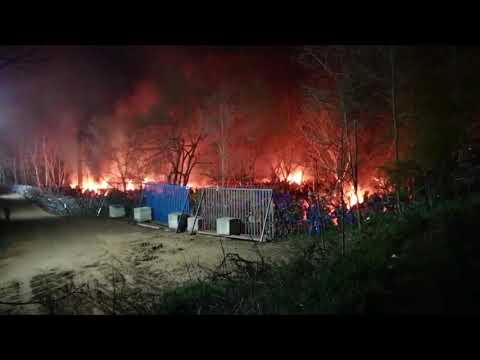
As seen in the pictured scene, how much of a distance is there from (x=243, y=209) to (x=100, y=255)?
5075 mm

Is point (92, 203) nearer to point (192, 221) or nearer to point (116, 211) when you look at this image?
point (116, 211)

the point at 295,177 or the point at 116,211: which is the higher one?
the point at 295,177

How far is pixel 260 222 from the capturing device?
11.7 metres

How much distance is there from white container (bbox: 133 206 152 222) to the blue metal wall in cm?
20

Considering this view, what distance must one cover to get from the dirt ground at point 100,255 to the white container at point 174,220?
0.46 meters

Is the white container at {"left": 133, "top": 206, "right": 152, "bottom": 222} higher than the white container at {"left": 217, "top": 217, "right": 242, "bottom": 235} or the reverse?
higher

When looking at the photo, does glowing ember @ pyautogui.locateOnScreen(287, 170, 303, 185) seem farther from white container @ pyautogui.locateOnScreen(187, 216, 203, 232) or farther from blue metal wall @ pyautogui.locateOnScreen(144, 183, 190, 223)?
white container @ pyautogui.locateOnScreen(187, 216, 203, 232)

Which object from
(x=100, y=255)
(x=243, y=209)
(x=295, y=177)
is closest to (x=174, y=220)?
(x=243, y=209)

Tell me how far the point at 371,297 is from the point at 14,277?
27.9 feet

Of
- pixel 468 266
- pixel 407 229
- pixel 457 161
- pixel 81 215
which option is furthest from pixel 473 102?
pixel 81 215

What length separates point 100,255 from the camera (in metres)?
10.2

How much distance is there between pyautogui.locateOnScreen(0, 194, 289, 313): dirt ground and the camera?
782 cm

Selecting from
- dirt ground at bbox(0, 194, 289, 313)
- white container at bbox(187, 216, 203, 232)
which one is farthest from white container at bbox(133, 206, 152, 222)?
white container at bbox(187, 216, 203, 232)

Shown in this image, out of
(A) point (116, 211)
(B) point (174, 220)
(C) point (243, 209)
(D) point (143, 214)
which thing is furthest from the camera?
(A) point (116, 211)
